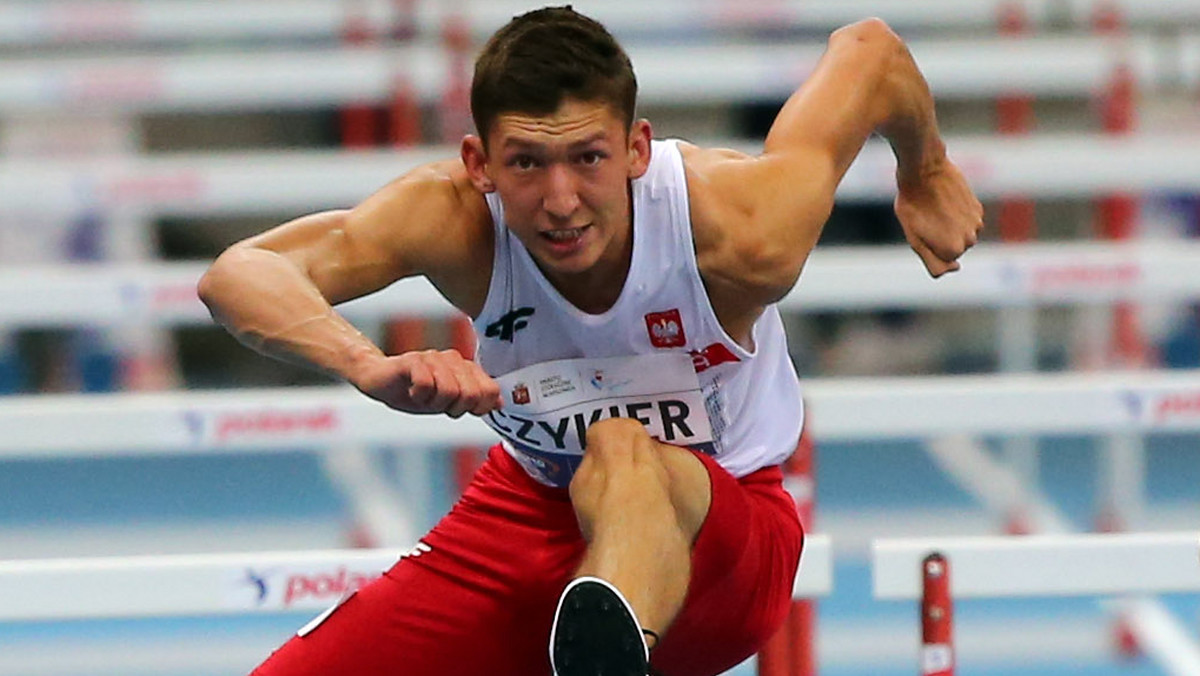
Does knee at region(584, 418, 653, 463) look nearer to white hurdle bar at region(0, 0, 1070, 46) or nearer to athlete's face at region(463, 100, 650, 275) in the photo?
athlete's face at region(463, 100, 650, 275)

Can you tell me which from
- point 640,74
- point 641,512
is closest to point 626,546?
point 641,512

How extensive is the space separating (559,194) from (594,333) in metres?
0.30

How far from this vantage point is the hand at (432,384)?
8.41 feet

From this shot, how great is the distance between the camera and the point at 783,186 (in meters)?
3.13

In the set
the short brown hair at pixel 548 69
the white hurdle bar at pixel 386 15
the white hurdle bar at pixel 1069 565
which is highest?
the white hurdle bar at pixel 386 15

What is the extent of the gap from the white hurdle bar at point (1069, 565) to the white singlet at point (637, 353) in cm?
46

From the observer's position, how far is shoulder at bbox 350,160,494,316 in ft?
9.94

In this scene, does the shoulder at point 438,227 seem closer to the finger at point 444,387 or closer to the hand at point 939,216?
the finger at point 444,387

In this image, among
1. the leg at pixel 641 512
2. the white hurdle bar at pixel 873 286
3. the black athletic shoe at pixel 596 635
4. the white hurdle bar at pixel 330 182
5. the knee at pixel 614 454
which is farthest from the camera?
the white hurdle bar at pixel 330 182

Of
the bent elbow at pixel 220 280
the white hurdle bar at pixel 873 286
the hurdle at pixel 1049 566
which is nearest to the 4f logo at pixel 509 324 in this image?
the bent elbow at pixel 220 280

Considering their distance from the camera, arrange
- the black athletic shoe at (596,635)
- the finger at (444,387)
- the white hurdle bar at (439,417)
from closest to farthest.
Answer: the finger at (444,387), the black athletic shoe at (596,635), the white hurdle bar at (439,417)

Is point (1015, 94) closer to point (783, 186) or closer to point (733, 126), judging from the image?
point (733, 126)

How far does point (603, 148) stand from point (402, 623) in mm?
839

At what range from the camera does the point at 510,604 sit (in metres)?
3.23
